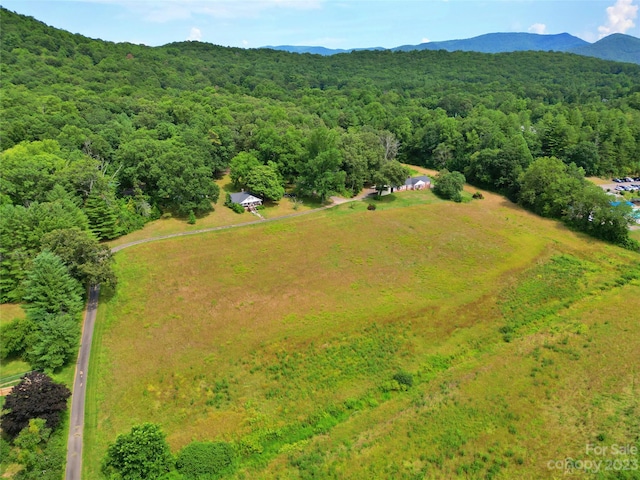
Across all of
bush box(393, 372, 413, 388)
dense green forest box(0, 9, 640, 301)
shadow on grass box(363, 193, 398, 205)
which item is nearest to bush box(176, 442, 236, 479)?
bush box(393, 372, 413, 388)

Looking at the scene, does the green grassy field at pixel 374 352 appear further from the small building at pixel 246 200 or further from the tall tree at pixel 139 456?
the small building at pixel 246 200

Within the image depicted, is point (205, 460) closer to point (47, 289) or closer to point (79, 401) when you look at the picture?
point (79, 401)

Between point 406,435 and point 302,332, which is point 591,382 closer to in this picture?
point 406,435

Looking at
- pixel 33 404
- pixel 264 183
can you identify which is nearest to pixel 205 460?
pixel 33 404

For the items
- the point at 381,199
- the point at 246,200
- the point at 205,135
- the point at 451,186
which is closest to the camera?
the point at 246,200

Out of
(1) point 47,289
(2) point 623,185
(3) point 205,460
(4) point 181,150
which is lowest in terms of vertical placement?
(3) point 205,460

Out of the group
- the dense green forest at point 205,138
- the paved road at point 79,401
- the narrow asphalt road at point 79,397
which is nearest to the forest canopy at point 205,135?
the dense green forest at point 205,138

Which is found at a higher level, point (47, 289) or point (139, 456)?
point (47, 289)
